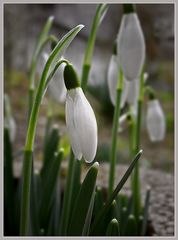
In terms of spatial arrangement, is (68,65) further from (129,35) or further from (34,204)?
(34,204)

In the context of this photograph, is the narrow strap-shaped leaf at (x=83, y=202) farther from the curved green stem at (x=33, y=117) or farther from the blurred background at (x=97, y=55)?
the blurred background at (x=97, y=55)

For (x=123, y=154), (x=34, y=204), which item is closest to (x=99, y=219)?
(x=34, y=204)

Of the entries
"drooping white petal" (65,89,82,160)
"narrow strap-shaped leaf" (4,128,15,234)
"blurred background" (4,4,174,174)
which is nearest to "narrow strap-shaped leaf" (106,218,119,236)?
"drooping white petal" (65,89,82,160)

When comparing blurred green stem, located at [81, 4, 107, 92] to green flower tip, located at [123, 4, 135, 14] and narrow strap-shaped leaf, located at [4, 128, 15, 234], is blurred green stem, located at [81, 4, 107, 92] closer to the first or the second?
green flower tip, located at [123, 4, 135, 14]

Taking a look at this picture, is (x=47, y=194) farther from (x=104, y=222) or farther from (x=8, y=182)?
(x=104, y=222)

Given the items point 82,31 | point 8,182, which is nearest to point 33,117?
point 8,182
